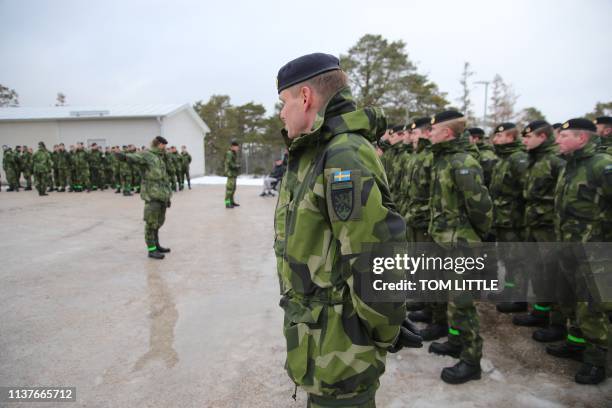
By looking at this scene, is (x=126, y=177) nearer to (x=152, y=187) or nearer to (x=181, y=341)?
(x=152, y=187)

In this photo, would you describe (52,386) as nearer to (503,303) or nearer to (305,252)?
(305,252)

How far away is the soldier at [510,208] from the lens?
15.5 feet

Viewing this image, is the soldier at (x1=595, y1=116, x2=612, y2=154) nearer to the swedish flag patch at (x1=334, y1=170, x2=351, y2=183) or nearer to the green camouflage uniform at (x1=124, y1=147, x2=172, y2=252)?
the swedish flag patch at (x1=334, y1=170, x2=351, y2=183)

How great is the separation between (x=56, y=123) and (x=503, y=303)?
81.0ft

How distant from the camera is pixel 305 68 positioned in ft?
5.05

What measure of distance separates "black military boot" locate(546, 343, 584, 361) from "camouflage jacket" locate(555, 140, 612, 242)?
969 mm

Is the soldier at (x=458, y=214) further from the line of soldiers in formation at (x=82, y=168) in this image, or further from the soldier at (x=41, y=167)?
the soldier at (x=41, y=167)

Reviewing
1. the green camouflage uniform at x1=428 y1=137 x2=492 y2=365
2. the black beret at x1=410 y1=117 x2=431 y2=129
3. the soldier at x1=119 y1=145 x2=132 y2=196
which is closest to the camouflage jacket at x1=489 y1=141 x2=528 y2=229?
the black beret at x1=410 y1=117 x2=431 y2=129

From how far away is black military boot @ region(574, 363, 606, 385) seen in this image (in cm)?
290

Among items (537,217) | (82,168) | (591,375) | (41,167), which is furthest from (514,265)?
(82,168)

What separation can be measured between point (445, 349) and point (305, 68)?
9.61 ft

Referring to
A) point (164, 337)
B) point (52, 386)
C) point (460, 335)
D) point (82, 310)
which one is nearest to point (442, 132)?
point (460, 335)

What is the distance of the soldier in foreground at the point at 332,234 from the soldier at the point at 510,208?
12.6ft

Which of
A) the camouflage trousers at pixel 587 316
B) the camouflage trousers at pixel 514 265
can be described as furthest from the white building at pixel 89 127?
the camouflage trousers at pixel 587 316
